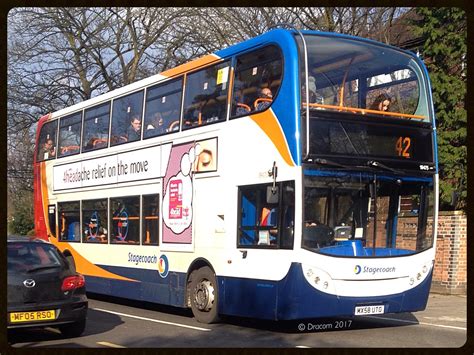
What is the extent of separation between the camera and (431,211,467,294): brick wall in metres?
17.6

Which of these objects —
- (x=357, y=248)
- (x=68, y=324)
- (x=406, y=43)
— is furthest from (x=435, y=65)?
(x=68, y=324)

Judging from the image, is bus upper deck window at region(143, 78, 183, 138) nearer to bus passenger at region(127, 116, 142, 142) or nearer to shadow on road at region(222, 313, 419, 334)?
bus passenger at region(127, 116, 142, 142)

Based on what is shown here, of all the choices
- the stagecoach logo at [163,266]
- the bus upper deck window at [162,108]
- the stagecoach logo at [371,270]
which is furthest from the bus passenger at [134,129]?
the stagecoach logo at [371,270]

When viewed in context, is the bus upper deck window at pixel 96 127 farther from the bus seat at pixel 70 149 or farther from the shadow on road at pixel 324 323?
the shadow on road at pixel 324 323

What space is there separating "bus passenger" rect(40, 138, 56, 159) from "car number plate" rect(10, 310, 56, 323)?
8803 millimetres

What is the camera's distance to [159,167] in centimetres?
1341

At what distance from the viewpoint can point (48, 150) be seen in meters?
18.4

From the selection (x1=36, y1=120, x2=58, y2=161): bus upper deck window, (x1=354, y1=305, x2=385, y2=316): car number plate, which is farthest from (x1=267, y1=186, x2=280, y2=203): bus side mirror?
(x1=36, y1=120, x2=58, y2=161): bus upper deck window

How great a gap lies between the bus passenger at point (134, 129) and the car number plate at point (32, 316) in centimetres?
524

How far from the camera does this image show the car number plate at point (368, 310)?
10204mm

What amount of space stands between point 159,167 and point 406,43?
37.6ft
